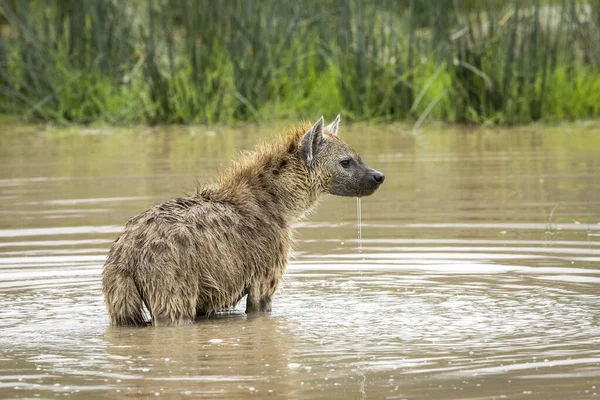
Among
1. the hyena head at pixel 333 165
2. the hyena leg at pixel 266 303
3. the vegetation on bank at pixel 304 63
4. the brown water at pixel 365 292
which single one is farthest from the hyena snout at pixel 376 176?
the vegetation on bank at pixel 304 63

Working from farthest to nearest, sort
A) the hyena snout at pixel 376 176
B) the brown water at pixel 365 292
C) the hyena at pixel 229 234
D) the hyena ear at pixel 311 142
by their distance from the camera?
the hyena snout at pixel 376 176 < the hyena ear at pixel 311 142 < the hyena at pixel 229 234 < the brown water at pixel 365 292

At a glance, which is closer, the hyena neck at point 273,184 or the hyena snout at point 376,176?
the hyena neck at point 273,184

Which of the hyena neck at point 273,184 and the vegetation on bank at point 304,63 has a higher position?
the vegetation on bank at point 304,63

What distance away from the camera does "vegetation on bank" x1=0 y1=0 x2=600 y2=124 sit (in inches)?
687

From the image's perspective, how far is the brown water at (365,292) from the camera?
17.9ft

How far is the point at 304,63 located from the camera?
62.6 ft

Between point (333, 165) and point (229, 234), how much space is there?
1111 millimetres

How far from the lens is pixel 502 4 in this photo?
65.3 ft

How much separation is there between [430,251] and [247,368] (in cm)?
369

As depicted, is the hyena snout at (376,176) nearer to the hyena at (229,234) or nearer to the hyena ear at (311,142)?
the hyena at (229,234)

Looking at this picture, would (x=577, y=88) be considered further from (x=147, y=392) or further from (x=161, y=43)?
(x=147, y=392)

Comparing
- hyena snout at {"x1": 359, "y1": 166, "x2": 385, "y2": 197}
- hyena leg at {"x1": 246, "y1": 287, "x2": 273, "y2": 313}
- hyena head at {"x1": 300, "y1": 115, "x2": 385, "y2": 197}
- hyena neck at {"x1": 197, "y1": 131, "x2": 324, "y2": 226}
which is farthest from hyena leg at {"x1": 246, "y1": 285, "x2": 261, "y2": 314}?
hyena snout at {"x1": 359, "y1": 166, "x2": 385, "y2": 197}

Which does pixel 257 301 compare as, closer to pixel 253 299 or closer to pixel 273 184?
pixel 253 299

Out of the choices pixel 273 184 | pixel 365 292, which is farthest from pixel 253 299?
pixel 365 292
